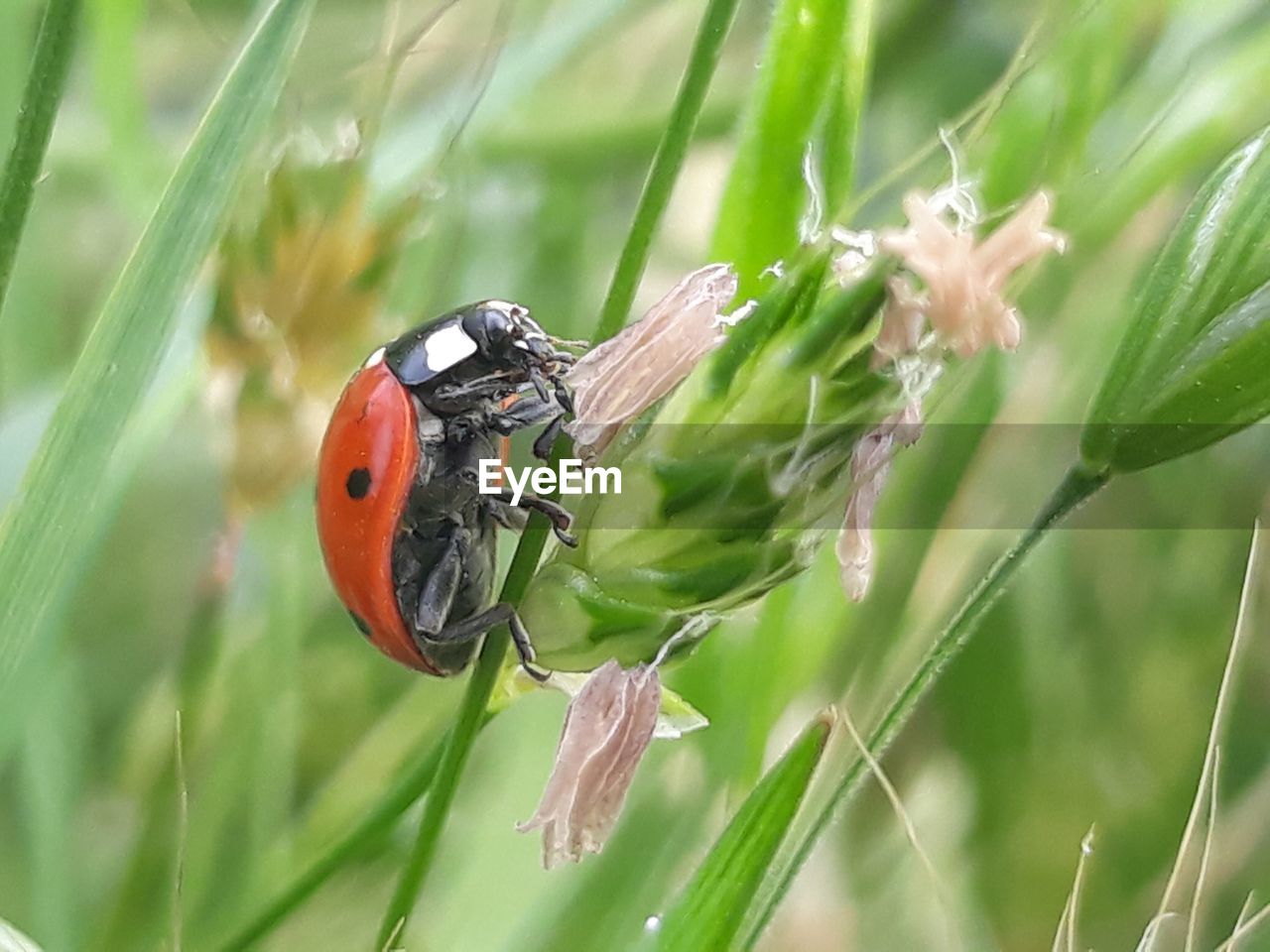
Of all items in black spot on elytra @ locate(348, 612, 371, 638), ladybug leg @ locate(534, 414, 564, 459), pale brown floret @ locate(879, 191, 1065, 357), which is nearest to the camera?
pale brown floret @ locate(879, 191, 1065, 357)

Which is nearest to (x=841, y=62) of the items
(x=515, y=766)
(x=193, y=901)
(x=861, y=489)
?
(x=861, y=489)

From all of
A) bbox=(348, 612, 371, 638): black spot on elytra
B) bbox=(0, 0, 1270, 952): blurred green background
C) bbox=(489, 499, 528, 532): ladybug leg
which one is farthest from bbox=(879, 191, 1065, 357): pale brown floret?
bbox=(348, 612, 371, 638): black spot on elytra

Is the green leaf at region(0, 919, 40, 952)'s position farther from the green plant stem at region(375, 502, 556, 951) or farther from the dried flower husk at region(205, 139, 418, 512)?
the dried flower husk at region(205, 139, 418, 512)

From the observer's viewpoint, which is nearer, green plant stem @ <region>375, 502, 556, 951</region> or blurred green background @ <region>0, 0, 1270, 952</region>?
green plant stem @ <region>375, 502, 556, 951</region>

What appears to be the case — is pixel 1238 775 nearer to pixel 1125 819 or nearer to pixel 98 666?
pixel 1125 819

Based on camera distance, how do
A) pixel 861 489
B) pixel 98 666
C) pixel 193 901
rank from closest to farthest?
pixel 861 489 → pixel 193 901 → pixel 98 666
